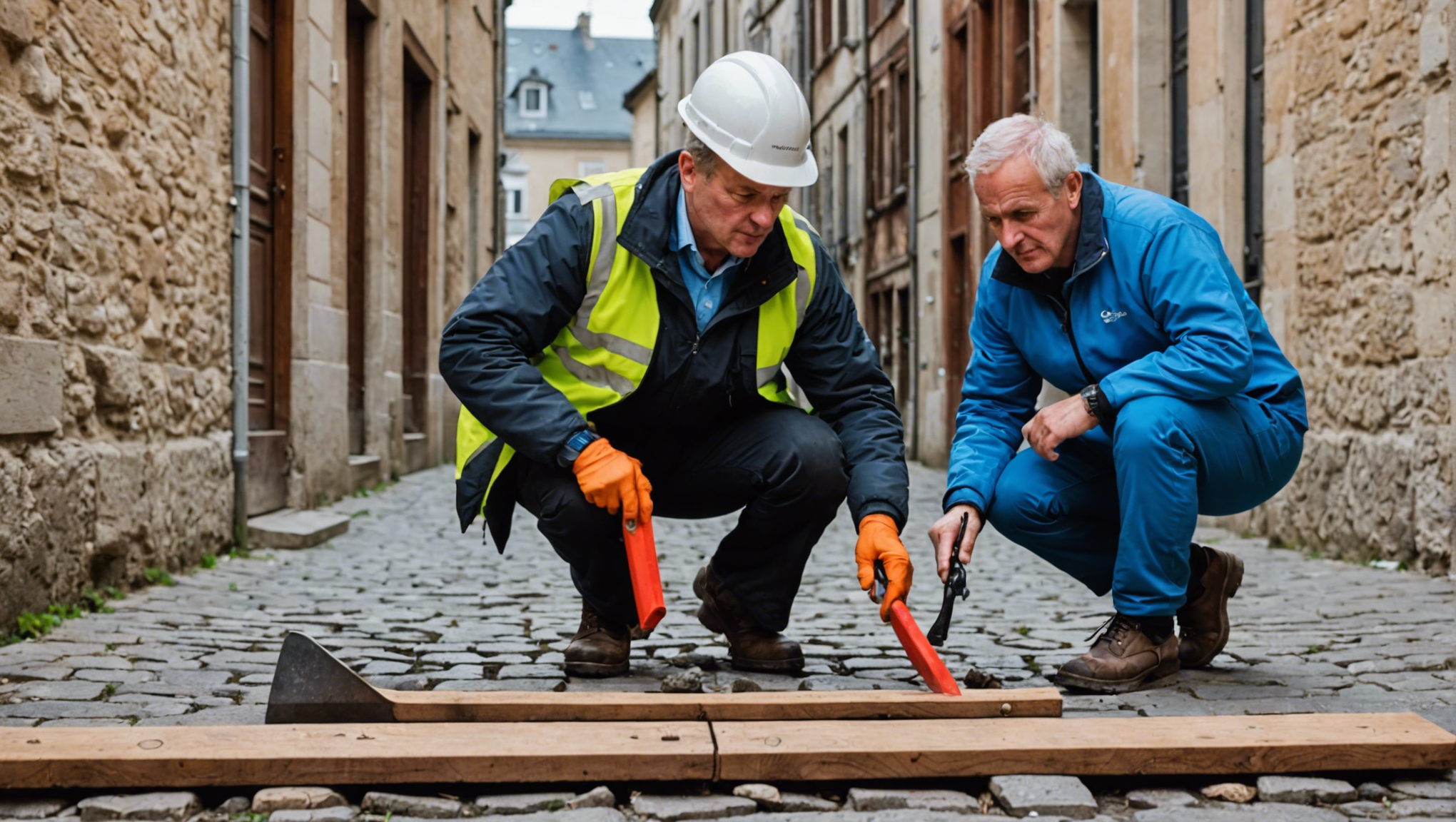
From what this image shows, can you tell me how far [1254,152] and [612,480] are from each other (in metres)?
5.95

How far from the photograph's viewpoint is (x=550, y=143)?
50.6 meters

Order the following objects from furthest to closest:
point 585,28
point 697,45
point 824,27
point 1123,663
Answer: point 585,28 → point 697,45 → point 824,27 → point 1123,663

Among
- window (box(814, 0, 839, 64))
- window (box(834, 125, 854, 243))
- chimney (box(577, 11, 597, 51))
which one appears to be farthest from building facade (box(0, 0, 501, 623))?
chimney (box(577, 11, 597, 51))

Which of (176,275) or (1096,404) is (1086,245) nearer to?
(1096,404)

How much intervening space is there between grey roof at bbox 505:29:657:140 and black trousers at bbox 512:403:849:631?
46727 mm

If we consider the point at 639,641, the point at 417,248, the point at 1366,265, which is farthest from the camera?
the point at 417,248

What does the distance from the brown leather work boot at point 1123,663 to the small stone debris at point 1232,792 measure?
88 centimetres

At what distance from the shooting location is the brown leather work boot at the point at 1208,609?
3.78 meters

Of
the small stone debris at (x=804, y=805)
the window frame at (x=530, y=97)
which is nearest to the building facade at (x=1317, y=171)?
the small stone debris at (x=804, y=805)

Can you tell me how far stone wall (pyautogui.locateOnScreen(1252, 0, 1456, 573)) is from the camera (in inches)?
231

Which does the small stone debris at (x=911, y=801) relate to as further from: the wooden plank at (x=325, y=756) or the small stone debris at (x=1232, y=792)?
the small stone debris at (x=1232, y=792)

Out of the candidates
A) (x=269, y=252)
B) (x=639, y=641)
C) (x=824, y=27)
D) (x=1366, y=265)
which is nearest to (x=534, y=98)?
(x=824, y=27)

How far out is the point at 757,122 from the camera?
11.4 ft

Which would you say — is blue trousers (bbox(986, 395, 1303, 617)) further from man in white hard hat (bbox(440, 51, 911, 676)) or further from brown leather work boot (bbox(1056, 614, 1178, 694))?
man in white hard hat (bbox(440, 51, 911, 676))
